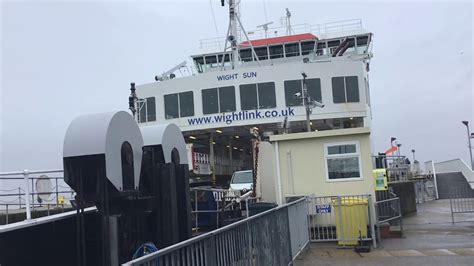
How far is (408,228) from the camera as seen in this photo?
1480cm

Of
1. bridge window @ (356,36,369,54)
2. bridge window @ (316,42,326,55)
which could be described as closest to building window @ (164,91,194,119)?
bridge window @ (316,42,326,55)

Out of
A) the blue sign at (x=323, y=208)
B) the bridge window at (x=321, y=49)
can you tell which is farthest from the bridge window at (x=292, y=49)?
the blue sign at (x=323, y=208)

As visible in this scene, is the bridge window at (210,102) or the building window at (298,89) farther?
the bridge window at (210,102)

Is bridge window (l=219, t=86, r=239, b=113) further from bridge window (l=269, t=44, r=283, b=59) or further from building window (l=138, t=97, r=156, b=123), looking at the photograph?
bridge window (l=269, t=44, r=283, b=59)

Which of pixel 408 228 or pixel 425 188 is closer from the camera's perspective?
pixel 408 228

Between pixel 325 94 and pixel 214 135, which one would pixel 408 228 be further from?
pixel 214 135

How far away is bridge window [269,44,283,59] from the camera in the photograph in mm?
39156

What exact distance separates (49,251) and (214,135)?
31.7 meters

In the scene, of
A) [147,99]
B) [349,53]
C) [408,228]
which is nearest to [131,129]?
[408,228]

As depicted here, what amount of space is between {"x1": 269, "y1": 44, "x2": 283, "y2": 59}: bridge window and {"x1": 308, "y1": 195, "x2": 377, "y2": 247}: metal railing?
91.4 feet

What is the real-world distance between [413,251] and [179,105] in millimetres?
25123

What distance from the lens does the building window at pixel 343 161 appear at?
43.2 ft

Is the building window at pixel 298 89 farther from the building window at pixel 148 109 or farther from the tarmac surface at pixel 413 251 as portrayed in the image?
the tarmac surface at pixel 413 251

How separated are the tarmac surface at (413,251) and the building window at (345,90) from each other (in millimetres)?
18578
